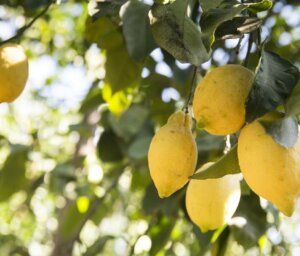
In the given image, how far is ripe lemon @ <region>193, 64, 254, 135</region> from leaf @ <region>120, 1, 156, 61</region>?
0.28 m

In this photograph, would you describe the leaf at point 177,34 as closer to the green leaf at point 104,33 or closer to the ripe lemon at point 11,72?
the ripe lemon at point 11,72

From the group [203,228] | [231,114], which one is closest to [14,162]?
[203,228]

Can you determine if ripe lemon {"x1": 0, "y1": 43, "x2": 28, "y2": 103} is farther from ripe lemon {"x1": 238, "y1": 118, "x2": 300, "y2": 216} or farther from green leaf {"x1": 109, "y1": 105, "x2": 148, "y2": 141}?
green leaf {"x1": 109, "y1": 105, "x2": 148, "y2": 141}

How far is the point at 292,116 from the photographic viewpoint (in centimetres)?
71

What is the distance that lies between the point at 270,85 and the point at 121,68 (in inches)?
25.8

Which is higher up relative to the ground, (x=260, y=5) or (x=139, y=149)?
(x=260, y=5)

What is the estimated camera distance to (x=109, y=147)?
189 cm

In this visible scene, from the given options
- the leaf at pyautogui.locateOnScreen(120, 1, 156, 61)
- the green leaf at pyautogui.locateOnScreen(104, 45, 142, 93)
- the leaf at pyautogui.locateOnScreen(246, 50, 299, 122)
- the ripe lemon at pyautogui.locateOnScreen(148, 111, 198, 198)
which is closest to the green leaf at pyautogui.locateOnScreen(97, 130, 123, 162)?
the green leaf at pyautogui.locateOnScreen(104, 45, 142, 93)

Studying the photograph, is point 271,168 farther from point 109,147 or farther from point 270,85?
point 109,147

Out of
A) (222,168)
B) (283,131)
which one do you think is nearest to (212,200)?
(222,168)

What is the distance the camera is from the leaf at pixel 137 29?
1.04 meters

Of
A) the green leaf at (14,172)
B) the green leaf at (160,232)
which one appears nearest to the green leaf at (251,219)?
the green leaf at (160,232)

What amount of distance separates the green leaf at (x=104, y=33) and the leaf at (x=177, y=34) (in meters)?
0.46

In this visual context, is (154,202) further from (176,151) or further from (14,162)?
(176,151)
